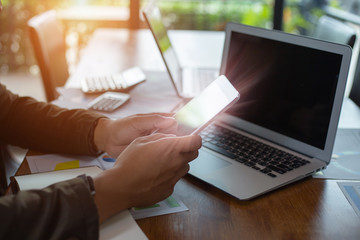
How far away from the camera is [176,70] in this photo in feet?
5.44

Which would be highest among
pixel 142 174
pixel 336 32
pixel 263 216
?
pixel 336 32

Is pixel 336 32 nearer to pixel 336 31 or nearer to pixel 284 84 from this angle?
pixel 336 31

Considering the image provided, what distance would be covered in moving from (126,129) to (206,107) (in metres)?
0.21

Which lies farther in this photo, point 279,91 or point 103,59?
point 103,59

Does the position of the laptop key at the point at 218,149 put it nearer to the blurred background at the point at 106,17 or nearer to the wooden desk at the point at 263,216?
the wooden desk at the point at 263,216

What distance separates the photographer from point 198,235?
734 mm

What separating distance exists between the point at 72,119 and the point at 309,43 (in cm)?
64

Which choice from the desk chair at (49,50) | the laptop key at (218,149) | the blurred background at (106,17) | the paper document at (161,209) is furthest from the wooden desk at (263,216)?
the blurred background at (106,17)

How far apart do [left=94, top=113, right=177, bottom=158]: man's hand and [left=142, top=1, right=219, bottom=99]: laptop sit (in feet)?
1.57

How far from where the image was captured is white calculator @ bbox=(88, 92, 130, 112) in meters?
1.32

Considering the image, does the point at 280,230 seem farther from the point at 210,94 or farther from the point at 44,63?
the point at 44,63

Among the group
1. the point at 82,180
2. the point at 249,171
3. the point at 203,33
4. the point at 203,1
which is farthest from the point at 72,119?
the point at 203,1

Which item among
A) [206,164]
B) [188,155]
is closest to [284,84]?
[206,164]

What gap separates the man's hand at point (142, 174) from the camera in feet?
2.38
